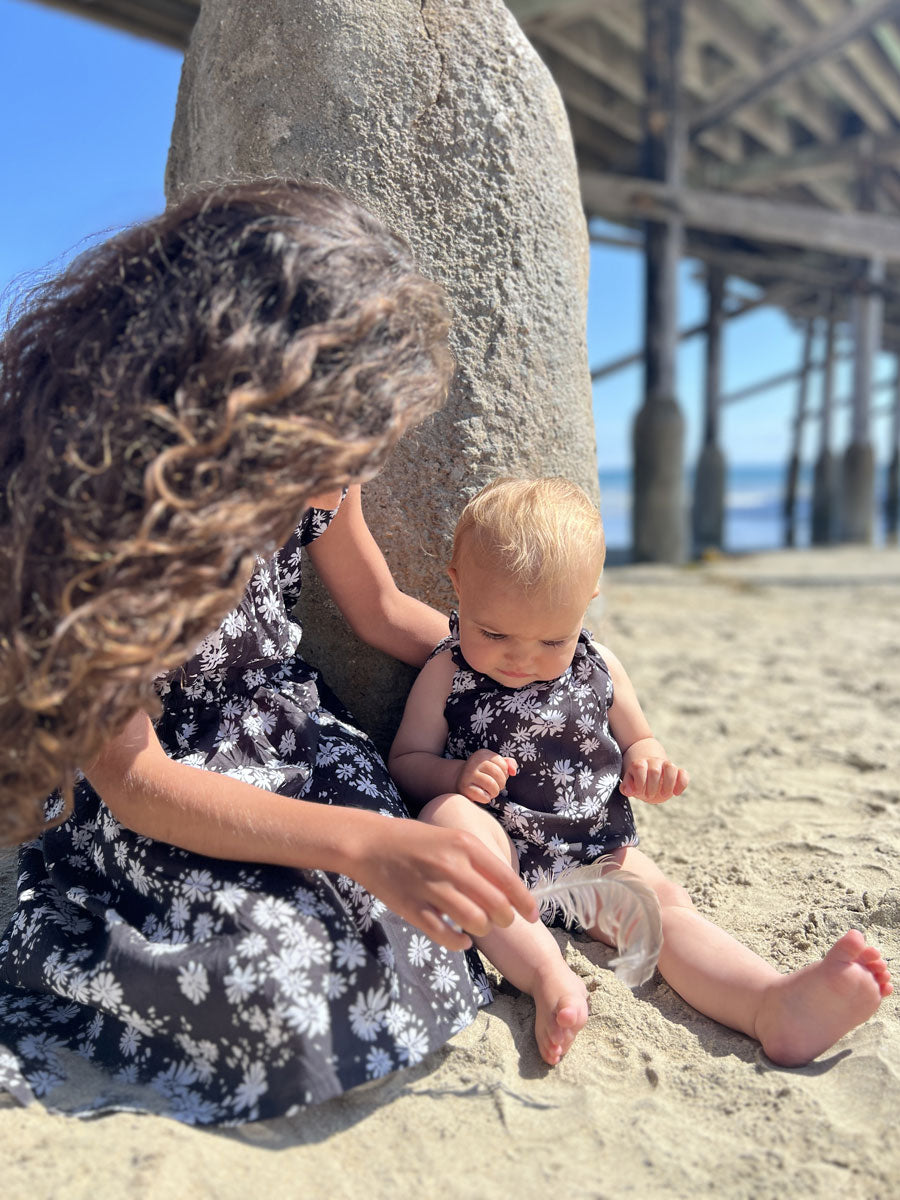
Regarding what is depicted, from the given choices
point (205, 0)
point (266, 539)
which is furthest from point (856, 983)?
point (205, 0)

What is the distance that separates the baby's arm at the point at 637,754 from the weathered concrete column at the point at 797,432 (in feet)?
39.5

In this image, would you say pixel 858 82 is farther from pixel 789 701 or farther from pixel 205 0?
pixel 205 0

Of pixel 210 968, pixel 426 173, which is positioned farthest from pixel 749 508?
pixel 210 968

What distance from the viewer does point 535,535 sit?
1.65 meters

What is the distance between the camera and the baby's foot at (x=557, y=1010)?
148 centimetres

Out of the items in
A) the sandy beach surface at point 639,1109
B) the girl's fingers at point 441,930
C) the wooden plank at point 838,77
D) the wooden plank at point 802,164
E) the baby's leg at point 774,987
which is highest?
the wooden plank at point 838,77

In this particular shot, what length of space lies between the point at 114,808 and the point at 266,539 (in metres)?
0.47

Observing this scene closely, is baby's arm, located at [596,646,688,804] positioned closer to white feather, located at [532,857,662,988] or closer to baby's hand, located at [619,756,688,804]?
baby's hand, located at [619,756,688,804]

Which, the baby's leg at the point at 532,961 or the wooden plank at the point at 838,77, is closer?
the baby's leg at the point at 532,961

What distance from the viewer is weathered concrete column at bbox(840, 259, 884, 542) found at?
9.78 meters

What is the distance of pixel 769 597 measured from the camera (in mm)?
6172

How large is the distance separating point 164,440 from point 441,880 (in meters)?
0.65

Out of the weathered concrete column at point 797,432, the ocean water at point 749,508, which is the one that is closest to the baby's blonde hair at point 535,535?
the ocean water at point 749,508

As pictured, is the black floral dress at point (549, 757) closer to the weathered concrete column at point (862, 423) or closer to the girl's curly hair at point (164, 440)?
the girl's curly hair at point (164, 440)
